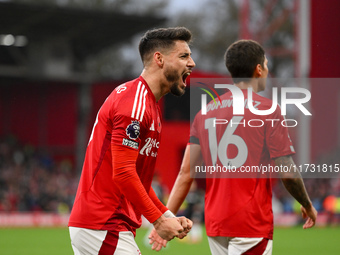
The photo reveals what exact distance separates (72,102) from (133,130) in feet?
Result: 88.1

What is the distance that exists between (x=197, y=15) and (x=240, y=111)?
4589 centimetres

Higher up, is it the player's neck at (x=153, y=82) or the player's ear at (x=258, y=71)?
the player's ear at (x=258, y=71)

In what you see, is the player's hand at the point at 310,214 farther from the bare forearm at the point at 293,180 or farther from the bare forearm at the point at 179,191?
the bare forearm at the point at 179,191

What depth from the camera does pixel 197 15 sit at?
4938 centimetres

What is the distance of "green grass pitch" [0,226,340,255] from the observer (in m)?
13.2

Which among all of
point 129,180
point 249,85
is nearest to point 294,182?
point 249,85

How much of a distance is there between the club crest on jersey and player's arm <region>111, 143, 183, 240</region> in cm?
9

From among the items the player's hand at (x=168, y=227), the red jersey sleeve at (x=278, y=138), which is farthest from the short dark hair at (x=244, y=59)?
the player's hand at (x=168, y=227)

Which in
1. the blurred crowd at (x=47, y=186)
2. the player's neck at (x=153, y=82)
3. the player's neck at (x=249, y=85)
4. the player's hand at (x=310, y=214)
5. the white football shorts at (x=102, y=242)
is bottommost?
the white football shorts at (x=102, y=242)

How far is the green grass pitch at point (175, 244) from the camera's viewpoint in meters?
13.2

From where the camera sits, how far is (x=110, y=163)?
13.1ft

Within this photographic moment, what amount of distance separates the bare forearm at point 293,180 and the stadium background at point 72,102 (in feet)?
54.7

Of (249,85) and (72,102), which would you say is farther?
(72,102)

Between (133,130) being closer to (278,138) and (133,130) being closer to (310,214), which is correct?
(278,138)
